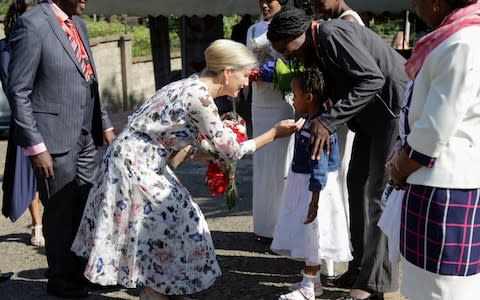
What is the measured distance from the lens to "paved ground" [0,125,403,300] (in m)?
4.70

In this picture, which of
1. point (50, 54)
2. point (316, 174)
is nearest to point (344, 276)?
point (316, 174)

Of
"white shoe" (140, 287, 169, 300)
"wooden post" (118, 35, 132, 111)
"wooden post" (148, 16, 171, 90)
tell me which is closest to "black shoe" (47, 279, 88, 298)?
"white shoe" (140, 287, 169, 300)

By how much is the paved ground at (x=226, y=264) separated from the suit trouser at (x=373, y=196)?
39 centimetres

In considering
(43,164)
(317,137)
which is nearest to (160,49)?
(43,164)

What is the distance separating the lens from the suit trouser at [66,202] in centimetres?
450

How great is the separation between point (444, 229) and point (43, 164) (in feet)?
7.97

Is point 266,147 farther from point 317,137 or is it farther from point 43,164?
point 43,164

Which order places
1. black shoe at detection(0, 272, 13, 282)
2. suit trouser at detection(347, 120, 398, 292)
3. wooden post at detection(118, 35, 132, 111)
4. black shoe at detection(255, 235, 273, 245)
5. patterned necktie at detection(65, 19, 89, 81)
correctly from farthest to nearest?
wooden post at detection(118, 35, 132, 111), black shoe at detection(255, 235, 273, 245), black shoe at detection(0, 272, 13, 282), patterned necktie at detection(65, 19, 89, 81), suit trouser at detection(347, 120, 398, 292)

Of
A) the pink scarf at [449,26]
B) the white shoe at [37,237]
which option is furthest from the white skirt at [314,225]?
the white shoe at [37,237]

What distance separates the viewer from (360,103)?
3826mm

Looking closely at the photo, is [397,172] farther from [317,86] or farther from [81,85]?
[81,85]

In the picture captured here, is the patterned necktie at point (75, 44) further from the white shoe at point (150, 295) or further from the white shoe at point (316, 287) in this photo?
the white shoe at point (316, 287)

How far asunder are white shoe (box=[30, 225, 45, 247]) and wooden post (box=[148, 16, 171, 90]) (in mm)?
6534

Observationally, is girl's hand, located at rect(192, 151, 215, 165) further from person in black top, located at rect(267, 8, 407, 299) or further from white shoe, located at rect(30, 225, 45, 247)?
white shoe, located at rect(30, 225, 45, 247)
